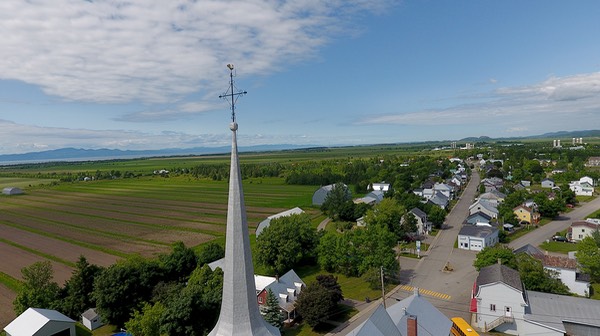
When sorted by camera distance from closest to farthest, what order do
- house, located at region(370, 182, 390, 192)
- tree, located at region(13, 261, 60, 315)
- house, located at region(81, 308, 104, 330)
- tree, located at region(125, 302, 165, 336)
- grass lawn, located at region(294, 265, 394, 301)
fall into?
1. tree, located at region(125, 302, 165, 336)
2. house, located at region(81, 308, 104, 330)
3. tree, located at region(13, 261, 60, 315)
4. grass lawn, located at region(294, 265, 394, 301)
5. house, located at region(370, 182, 390, 192)

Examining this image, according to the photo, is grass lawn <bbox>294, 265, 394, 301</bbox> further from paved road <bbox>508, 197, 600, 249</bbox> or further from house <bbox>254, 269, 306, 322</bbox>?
paved road <bbox>508, 197, 600, 249</bbox>

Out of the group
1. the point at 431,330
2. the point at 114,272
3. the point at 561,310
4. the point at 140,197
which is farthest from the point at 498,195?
the point at 140,197

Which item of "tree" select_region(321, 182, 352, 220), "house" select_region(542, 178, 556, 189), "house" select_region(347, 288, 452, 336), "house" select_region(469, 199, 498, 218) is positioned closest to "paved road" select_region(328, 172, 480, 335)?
"house" select_region(347, 288, 452, 336)

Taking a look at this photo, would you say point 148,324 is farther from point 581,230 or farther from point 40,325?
point 581,230

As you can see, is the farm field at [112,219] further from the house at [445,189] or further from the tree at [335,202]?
the house at [445,189]

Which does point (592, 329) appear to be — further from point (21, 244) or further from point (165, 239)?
point (21, 244)

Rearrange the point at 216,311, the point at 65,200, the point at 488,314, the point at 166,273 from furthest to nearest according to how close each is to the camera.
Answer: the point at 65,200 → the point at 166,273 → the point at 488,314 → the point at 216,311
